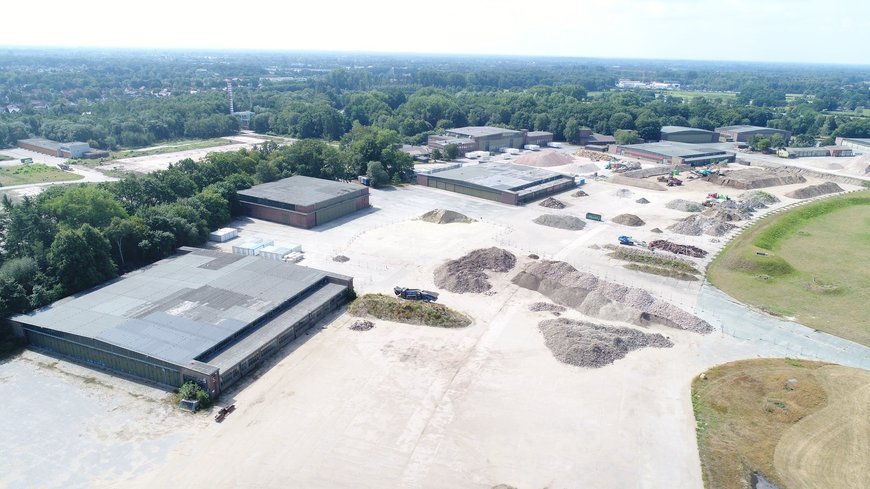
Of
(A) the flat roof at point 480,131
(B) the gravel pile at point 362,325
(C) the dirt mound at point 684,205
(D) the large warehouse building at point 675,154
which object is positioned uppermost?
(A) the flat roof at point 480,131

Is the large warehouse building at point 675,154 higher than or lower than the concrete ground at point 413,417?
higher

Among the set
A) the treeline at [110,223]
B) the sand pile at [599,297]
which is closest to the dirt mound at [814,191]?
the sand pile at [599,297]

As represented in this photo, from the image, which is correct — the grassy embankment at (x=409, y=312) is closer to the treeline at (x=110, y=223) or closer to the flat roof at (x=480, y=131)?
the treeline at (x=110, y=223)

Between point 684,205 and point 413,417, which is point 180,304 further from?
point 684,205

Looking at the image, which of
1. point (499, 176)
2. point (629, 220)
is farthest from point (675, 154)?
point (629, 220)

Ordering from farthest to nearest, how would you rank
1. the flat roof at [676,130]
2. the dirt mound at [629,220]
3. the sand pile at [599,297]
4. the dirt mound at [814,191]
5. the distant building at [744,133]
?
the distant building at [744,133] → the flat roof at [676,130] → the dirt mound at [814,191] → the dirt mound at [629,220] → the sand pile at [599,297]

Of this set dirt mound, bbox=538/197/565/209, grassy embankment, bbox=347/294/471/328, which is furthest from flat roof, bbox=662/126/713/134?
grassy embankment, bbox=347/294/471/328
